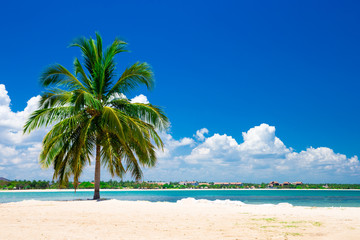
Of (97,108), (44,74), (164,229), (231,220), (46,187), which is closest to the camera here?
(164,229)

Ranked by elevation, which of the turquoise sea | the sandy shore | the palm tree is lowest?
the turquoise sea

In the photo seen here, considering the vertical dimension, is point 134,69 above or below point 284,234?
above

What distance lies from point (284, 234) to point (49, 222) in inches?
230

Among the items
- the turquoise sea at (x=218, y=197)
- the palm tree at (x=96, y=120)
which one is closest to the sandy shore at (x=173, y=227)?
the palm tree at (x=96, y=120)

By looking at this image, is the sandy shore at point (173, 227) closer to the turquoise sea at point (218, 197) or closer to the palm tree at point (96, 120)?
the palm tree at point (96, 120)

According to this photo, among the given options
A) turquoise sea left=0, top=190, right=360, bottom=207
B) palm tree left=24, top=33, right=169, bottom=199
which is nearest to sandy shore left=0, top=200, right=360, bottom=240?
palm tree left=24, top=33, right=169, bottom=199

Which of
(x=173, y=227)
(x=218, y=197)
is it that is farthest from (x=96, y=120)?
(x=218, y=197)

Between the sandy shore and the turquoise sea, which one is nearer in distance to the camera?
the sandy shore

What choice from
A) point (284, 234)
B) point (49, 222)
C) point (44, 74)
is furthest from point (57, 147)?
point (284, 234)

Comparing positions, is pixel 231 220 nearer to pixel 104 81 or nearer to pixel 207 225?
pixel 207 225

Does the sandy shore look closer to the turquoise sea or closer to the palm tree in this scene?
the palm tree

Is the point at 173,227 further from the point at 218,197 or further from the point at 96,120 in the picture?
the point at 218,197

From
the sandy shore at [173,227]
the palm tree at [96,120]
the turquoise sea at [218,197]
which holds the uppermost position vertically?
the palm tree at [96,120]

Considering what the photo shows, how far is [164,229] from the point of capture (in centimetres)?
732
